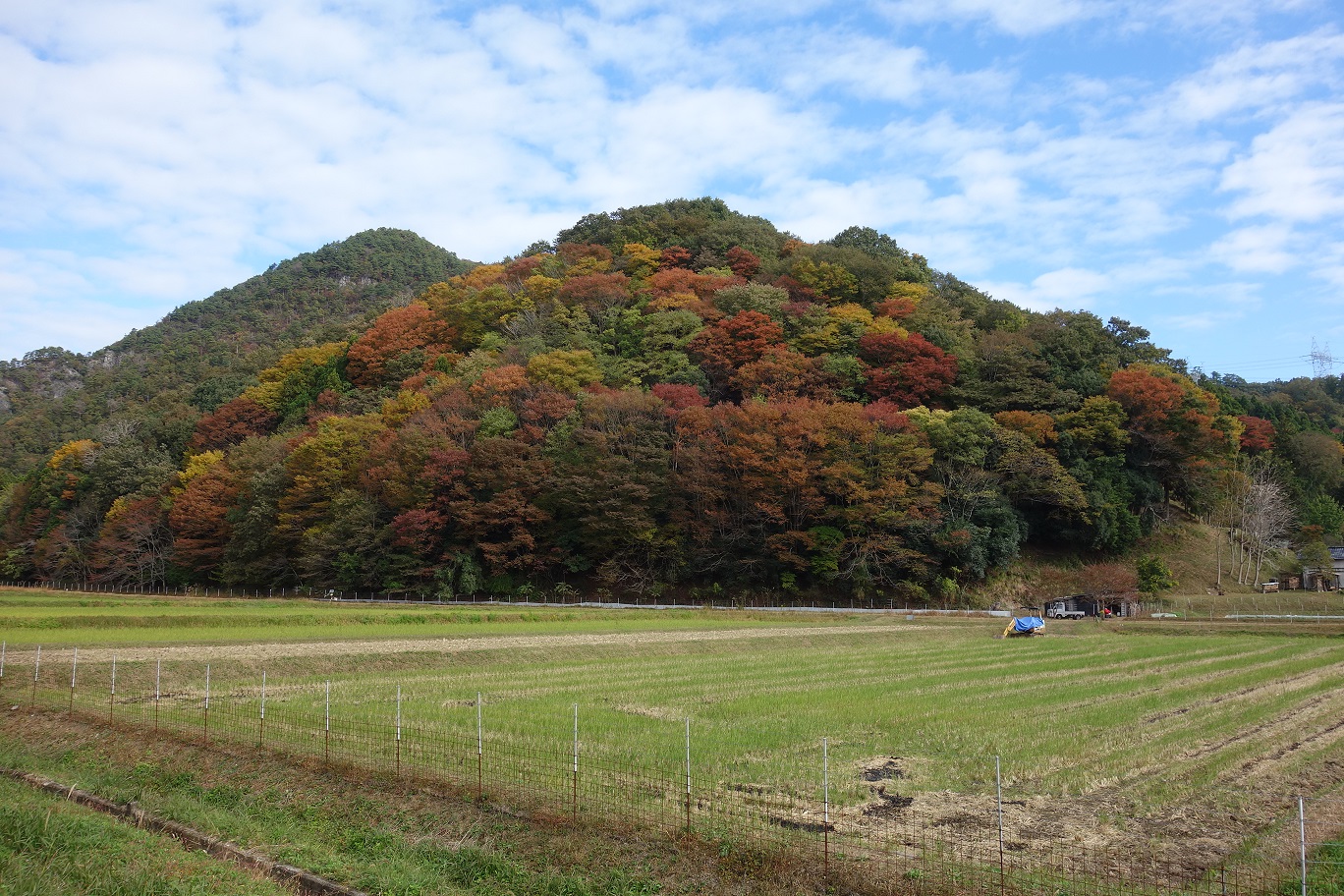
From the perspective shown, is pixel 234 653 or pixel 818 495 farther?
pixel 818 495

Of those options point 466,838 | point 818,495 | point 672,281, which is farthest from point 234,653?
point 672,281

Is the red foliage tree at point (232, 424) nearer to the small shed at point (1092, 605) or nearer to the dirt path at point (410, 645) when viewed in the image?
the dirt path at point (410, 645)

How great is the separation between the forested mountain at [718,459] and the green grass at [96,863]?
1512 inches

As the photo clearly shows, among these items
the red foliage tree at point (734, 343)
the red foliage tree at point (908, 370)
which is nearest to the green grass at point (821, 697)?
the red foliage tree at point (908, 370)

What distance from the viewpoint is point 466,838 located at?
31.9ft

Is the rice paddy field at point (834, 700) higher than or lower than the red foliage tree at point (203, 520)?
lower

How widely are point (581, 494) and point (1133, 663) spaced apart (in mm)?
31298

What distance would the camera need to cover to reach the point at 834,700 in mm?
18297

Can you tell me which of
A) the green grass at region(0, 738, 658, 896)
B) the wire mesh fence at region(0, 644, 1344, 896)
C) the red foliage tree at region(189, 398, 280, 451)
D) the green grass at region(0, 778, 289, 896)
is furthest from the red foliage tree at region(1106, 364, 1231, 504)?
the red foliage tree at region(189, 398, 280, 451)

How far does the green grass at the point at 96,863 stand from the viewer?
8.04 m

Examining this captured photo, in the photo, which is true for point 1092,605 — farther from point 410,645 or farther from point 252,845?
point 252,845

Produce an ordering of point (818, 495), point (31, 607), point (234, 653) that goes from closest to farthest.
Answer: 1. point (234, 653)
2. point (31, 607)
3. point (818, 495)

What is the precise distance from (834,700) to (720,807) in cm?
881

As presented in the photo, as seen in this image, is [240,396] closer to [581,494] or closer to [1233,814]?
[581,494]
